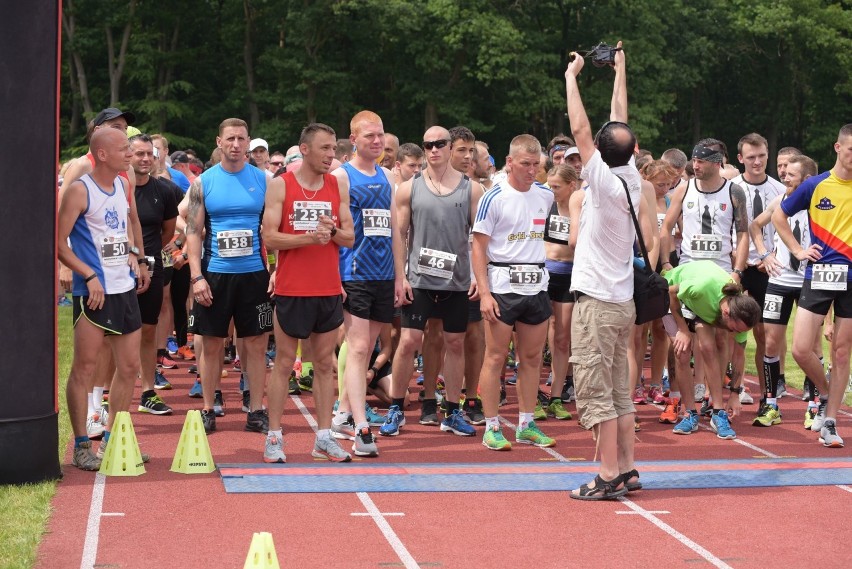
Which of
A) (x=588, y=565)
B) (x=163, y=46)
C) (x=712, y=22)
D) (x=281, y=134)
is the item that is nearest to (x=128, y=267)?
(x=588, y=565)

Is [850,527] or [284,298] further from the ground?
[284,298]

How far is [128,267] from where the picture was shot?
7.96m

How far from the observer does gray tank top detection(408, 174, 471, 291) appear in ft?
29.7

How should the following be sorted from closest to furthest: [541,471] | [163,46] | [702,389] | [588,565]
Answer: [588,565] → [541,471] → [702,389] → [163,46]

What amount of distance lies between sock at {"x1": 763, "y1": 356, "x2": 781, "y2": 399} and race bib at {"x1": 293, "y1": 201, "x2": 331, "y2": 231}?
419 centimetres

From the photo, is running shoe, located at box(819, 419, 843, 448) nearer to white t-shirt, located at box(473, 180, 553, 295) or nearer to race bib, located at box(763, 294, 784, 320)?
race bib, located at box(763, 294, 784, 320)

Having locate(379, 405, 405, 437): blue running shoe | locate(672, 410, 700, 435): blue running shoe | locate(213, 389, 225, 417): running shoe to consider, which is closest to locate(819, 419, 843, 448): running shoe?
locate(672, 410, 700, 435): blue running shoe

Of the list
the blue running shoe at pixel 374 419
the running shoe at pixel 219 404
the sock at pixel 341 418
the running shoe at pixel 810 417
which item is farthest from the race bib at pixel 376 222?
the running shoe at pixel 810 417

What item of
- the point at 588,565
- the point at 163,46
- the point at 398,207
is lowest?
the point at 588,565

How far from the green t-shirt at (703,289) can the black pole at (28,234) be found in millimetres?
4421

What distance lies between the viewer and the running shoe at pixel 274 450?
26.0 feet

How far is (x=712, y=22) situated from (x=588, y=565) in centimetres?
4410

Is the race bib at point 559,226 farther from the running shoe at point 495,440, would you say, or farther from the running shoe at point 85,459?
the running shoe at point 85,459

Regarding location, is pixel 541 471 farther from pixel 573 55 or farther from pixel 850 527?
pixel 573 55
